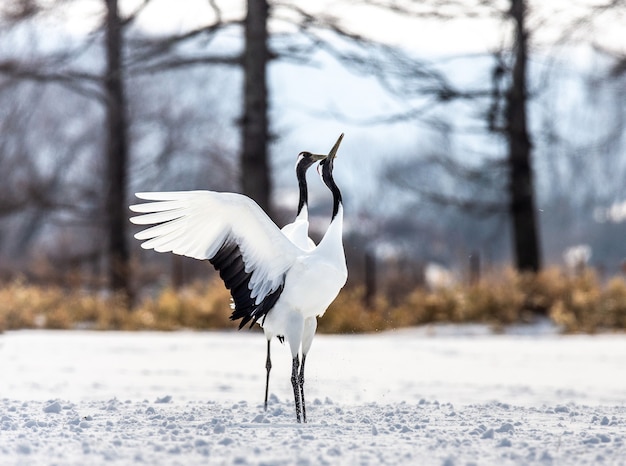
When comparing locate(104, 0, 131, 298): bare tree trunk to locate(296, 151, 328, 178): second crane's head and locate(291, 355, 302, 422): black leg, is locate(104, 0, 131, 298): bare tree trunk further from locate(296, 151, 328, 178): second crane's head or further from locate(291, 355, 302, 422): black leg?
locate(291, 355, 302, 422): black leg

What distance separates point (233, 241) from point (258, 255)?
0.57 ft

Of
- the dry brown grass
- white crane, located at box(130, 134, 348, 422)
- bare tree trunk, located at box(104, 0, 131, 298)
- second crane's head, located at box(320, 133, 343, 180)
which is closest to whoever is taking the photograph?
white crane, located at box(130, 134, 348, 422)

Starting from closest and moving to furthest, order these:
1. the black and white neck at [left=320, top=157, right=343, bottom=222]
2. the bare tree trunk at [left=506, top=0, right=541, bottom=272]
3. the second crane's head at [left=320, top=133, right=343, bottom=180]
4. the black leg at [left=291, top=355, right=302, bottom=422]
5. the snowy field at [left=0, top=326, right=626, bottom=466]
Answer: the snowy field at [left=0, top=326, right=626, bottom=466] → the black leg at [left=291, top=355, right=302, bottom=422] → the black and white neck at [left=320, top=157, right=343, bottom=222] → the second crane's head at [left=320, top=133, right=343, bottom=180] → the bare tree trunk at [left=506, top=0, right=541, bottom=272]

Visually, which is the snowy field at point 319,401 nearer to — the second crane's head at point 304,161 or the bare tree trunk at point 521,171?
the second crane's head at point 304,161

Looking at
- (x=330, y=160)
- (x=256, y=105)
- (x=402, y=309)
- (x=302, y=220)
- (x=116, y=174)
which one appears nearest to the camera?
(x=330, y=160)

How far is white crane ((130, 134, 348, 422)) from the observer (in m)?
5.73

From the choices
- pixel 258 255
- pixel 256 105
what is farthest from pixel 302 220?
pixel 256 105

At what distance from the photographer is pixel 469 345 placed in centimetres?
1167

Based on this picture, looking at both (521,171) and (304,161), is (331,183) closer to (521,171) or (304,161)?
(304,161)

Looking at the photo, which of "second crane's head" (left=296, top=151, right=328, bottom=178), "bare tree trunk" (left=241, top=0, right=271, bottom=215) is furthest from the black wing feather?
"bare tree trunk" (left=241, top=0, right=271, bottom=215)

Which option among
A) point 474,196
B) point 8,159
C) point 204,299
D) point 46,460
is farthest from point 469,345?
point 474,196

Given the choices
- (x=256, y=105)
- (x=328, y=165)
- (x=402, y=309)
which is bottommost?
(x=402, y=309)

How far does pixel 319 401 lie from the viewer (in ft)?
22.2

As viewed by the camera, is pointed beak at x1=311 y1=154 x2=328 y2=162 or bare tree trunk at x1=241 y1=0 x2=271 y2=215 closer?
pointed beak at x1=311 y1=154 x2=328 y2=162
